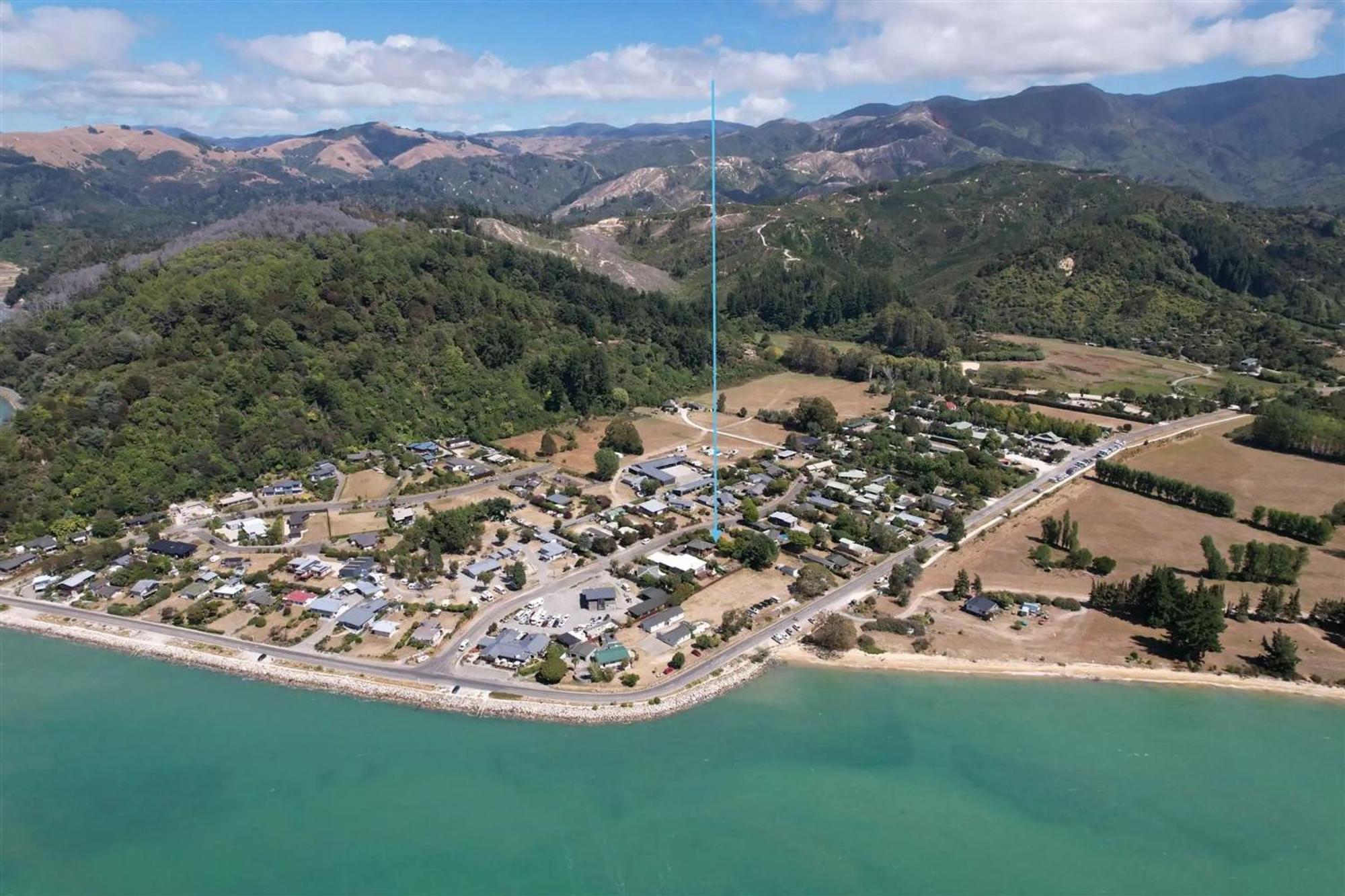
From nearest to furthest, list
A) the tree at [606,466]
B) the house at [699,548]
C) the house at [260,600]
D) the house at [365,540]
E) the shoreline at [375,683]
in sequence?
the shoreline at [375,683]
the house at [260,600]
the house at [699,548]
the house at [365,540]
the tree at [606,466]

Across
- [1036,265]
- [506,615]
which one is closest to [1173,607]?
[506,615]

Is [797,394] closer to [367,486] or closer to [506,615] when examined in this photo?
[367,486]

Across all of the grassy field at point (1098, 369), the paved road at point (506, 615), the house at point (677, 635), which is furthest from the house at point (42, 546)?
the grassy field at point (1098, 369)

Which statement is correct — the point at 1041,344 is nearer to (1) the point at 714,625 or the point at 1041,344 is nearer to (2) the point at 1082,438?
(2) the point at 1082,438

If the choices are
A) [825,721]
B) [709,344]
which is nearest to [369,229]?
[709,344]

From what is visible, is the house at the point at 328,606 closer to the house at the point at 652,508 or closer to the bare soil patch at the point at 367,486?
the bare soil patch at the point at 367,486

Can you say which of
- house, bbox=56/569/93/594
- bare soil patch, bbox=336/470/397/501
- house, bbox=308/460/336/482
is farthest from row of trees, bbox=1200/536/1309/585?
house, bbox=56/569/93/594

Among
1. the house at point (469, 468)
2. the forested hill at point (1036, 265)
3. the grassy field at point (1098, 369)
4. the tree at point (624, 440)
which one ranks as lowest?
the house at point (469, 468)
